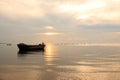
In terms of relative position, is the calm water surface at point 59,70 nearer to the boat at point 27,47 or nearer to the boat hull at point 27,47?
the boat at point 27,47

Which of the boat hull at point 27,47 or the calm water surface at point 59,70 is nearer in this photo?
the calm water surface at point 59,70

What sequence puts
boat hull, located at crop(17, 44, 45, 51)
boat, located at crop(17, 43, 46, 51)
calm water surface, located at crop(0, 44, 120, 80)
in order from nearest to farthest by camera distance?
calm water surface, located at crop(0, 44, 120, 80) → boat, located at crop(17, 43, 46, 51) → boat hull, located at crop(17, 44, 45, 51)

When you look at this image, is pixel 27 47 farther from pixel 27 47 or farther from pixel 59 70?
pixel 59 70

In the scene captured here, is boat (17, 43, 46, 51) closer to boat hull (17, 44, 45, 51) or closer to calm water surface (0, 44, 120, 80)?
boat hull (17, 44, 45, 51)

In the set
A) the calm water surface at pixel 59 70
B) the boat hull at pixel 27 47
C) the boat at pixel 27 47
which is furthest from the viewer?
the boat hull at pixel 27 47

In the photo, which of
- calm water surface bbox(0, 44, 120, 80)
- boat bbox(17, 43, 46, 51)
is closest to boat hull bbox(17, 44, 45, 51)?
boat bbox(17, 43, 46, 51)

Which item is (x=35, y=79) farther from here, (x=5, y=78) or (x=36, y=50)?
(x=36, y=50)

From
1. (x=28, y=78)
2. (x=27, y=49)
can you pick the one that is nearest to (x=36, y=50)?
(x=27, y=49)

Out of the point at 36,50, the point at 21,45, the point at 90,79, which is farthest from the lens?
the point at 36,50

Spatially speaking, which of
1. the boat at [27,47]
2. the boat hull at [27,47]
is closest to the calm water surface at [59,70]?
the boat at [27,47]

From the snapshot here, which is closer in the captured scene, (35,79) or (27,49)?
(35,79)

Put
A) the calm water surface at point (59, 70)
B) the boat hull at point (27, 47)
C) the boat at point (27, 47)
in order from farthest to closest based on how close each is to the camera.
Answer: the boat hull at point (27, 47)
the boat at point (27, 47)
the calm water surface at point (59, 70)

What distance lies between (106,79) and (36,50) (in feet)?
364

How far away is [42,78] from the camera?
148 ft
